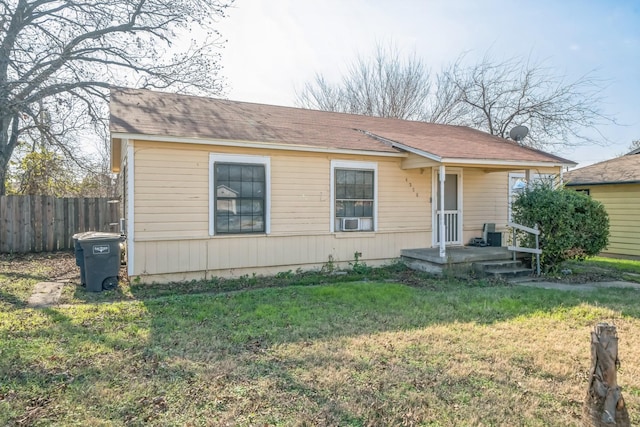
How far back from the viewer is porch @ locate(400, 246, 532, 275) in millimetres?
8891

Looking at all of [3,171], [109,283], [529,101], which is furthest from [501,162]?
[3,171]

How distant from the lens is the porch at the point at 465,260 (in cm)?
889

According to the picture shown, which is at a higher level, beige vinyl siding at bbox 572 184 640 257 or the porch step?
beige vinyl siding at bbox 572 184 640 257

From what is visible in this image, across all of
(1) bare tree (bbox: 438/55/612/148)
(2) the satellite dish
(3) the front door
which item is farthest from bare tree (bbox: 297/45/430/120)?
(3) the front door

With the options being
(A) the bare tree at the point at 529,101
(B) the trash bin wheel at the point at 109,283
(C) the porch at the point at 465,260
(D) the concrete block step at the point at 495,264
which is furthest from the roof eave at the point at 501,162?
(A) the bare tree at the point at 529,101

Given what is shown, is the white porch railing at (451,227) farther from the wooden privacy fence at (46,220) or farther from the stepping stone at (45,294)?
the wooden privacy fence at (46,220)

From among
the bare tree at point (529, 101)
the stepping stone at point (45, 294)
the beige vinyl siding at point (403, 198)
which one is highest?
the bare tree at point (529, 101)

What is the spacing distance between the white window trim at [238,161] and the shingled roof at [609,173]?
426 inches

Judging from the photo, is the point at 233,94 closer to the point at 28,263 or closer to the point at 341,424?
the point at 28,263

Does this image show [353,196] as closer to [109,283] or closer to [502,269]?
[502,269]

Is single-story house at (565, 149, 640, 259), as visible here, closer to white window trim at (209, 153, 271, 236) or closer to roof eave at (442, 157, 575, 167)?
roof eave at (442, 157, 575, 167)

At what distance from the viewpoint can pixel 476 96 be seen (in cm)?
2173

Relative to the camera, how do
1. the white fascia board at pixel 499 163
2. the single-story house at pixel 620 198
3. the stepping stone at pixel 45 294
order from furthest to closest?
1. the single-story house at pixel 620 198
2. the white fascia board at pixel 499 163
3. the stepping stone at pixel 45 294

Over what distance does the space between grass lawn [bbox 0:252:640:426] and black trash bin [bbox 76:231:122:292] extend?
0.66m
